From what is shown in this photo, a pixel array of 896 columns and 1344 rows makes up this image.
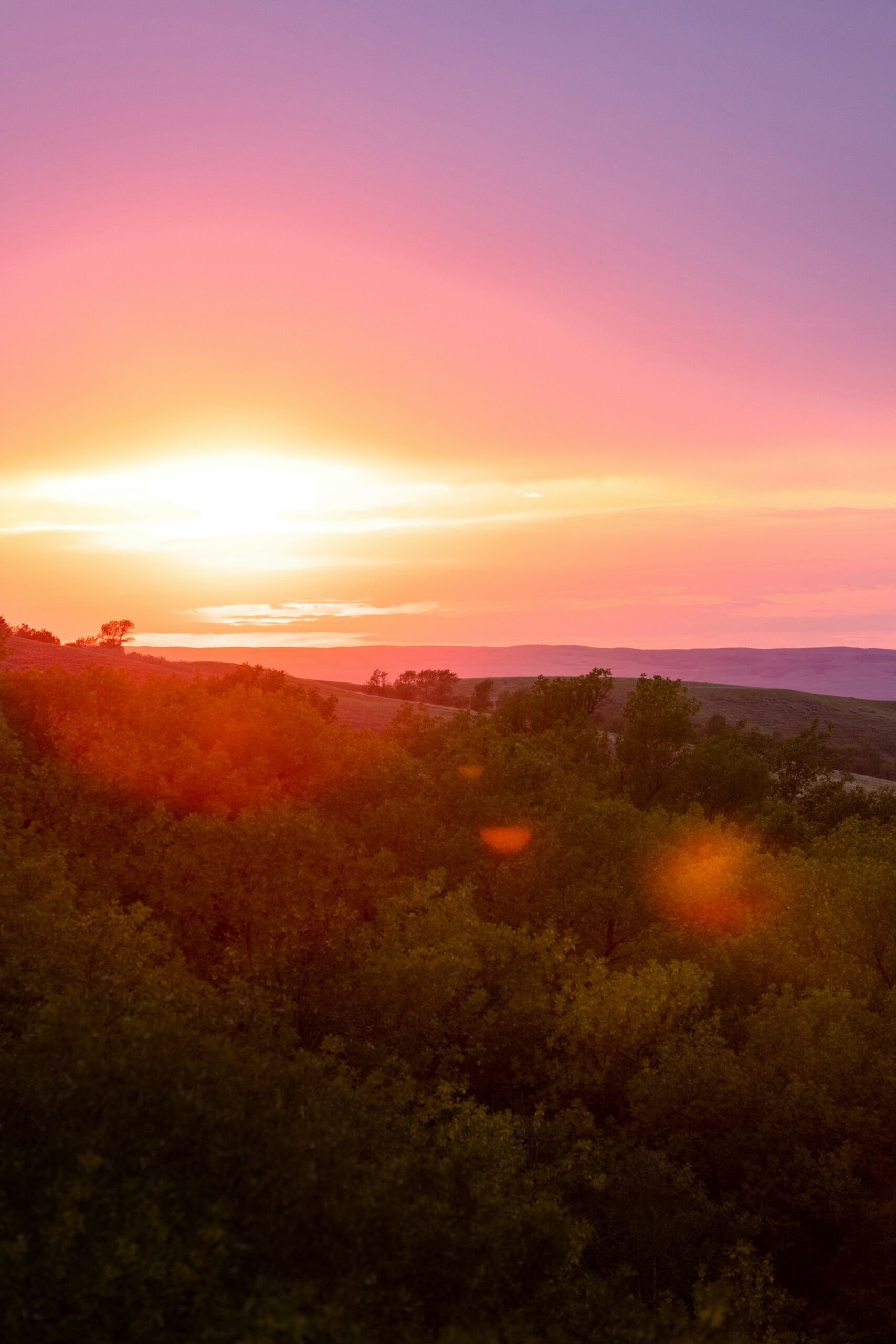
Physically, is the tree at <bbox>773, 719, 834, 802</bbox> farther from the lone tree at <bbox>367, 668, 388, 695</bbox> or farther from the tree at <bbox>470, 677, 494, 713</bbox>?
the lone tree at <bbox>367, 668, 388, 695</bbox>

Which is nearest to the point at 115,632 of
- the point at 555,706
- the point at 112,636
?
the point at 112,636

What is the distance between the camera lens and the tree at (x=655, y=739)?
70.2 m

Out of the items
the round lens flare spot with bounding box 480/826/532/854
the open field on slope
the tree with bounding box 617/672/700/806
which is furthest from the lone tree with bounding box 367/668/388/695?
the round lens flare spot with bounding box 480/826/532/854

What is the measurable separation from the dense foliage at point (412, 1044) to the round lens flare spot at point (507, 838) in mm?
162

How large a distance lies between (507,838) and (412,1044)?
19.0 metres

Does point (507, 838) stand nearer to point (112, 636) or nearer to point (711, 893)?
point (711, 893)

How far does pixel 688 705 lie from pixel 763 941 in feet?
98.5

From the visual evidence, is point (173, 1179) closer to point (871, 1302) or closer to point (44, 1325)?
point (44, 1325)

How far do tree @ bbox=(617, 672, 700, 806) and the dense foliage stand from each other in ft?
21.8

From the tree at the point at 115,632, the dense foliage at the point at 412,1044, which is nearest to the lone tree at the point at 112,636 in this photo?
the tree at the point at 115,632

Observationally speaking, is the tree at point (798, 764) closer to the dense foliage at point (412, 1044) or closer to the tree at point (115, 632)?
the dense foliage at point (412, 1044)

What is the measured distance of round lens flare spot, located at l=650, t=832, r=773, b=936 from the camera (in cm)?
4669

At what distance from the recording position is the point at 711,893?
157 ft

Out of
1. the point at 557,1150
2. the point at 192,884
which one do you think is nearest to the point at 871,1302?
the point at 557,1150
